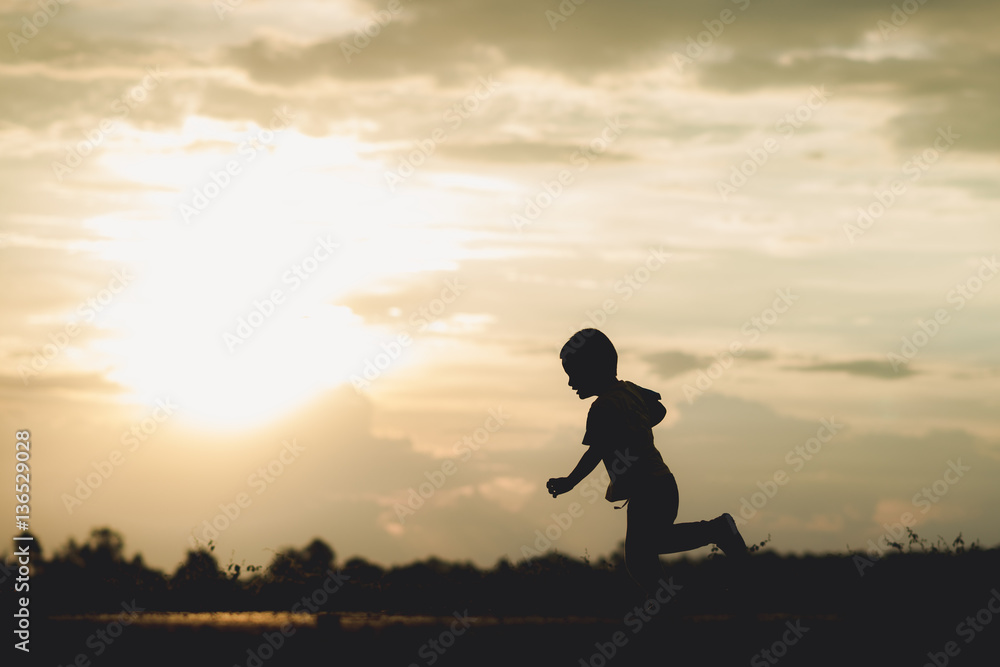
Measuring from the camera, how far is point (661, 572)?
7078 millimetres

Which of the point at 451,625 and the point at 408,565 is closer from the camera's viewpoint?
the point at 451,625

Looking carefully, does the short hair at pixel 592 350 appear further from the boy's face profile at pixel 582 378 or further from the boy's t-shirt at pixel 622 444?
the boy's t-shirt at pixel 622 444

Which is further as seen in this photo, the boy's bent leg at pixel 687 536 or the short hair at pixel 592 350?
the short hair at pixel 592 350

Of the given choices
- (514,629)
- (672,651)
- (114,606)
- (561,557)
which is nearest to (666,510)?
(672,651)

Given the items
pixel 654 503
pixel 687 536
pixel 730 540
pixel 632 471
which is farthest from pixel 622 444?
pixel 730 540

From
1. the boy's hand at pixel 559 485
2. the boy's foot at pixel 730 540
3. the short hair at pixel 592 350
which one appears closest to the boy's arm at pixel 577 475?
the boy's hand at pixel 559 485

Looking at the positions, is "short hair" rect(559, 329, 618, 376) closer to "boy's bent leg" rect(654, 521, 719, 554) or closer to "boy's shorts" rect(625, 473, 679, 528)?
"boy's shorts" rect(625, 473, 679, 528)

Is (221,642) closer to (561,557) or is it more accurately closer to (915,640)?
(561,557)

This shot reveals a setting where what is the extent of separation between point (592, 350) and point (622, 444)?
27.7 inches

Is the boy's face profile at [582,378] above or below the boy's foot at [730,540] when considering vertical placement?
above

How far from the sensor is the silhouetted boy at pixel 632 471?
7.02 meters

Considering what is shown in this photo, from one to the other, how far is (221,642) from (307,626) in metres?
0.66

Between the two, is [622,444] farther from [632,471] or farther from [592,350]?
[592,350]

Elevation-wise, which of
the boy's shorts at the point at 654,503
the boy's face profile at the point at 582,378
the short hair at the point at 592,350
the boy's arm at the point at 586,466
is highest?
the short hair at the point at 592,350
